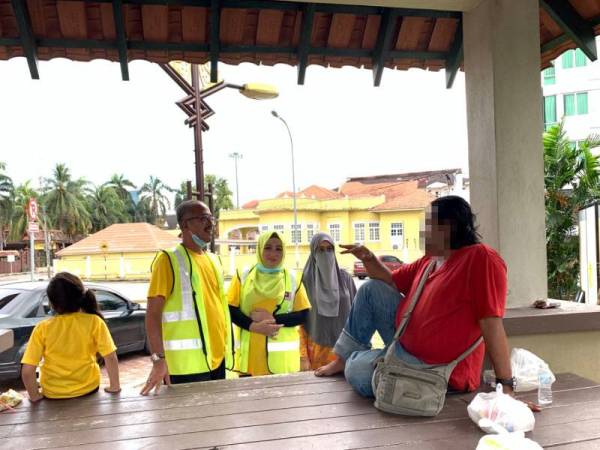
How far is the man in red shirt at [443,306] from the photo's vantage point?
6.97 ft

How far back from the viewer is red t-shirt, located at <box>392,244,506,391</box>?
212 centimetres

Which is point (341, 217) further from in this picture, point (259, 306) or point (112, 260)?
point (259, 306)

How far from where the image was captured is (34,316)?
625 centimetres

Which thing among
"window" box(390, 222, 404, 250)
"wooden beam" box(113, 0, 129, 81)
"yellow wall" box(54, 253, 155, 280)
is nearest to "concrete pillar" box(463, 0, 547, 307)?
"wooden beam" box(113, 0, 129, 81)

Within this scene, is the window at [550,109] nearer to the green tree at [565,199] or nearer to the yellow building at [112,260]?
the green tree at [565,199]

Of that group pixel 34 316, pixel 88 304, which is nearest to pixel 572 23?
pixel 88 304

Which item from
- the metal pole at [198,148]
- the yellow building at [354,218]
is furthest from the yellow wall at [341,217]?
the metal pole at [198,148]

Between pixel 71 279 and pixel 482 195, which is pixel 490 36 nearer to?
pixel 482 195

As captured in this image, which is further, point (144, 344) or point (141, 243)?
point (141, 243)

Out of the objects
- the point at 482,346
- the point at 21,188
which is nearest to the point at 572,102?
the point at 482,346

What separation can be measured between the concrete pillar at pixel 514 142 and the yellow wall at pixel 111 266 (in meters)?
32.3

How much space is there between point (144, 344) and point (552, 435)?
287 inches

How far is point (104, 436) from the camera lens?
6.77 feet

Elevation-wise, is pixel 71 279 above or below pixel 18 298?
above
